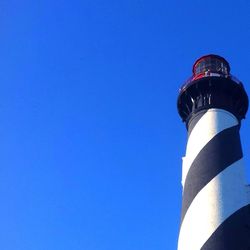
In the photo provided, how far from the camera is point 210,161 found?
530 inches

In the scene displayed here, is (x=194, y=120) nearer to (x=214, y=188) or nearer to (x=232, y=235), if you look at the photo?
(x=214, y=188)

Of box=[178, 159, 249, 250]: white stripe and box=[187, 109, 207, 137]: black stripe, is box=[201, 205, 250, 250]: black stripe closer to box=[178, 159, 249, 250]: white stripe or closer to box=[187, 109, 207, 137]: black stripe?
box=[178, 159, 249, 250]: white stripe

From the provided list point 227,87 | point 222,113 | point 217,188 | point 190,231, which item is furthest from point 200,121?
point 190,231

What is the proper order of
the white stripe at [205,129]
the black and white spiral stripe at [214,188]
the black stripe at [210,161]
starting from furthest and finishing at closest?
the white stripe at [205,129], the black stripe at [210,161], the black and white spiral stripe at [214,188]

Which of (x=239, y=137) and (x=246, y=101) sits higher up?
(x=246, y=101)

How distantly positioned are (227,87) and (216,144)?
2672 mm

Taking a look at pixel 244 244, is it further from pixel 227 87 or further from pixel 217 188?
pixel 227 87

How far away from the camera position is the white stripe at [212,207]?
12164 millimetres

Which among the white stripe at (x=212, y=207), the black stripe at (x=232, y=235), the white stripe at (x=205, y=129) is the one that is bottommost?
the black stripe at (x=232, y=235)

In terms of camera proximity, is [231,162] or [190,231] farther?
[231,162]

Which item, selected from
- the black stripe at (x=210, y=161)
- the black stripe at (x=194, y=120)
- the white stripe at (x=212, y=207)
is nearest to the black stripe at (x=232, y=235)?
the white stripe at (x=212, y=207)

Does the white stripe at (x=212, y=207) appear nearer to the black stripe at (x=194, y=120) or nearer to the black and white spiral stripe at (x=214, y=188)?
the black and white spiral stripe at (x=214, y=188)

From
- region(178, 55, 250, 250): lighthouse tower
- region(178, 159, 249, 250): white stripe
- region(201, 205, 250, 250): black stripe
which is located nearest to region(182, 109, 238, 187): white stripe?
region(178, 55, 250, 250): lighthouse tower

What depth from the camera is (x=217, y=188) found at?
12.8m
